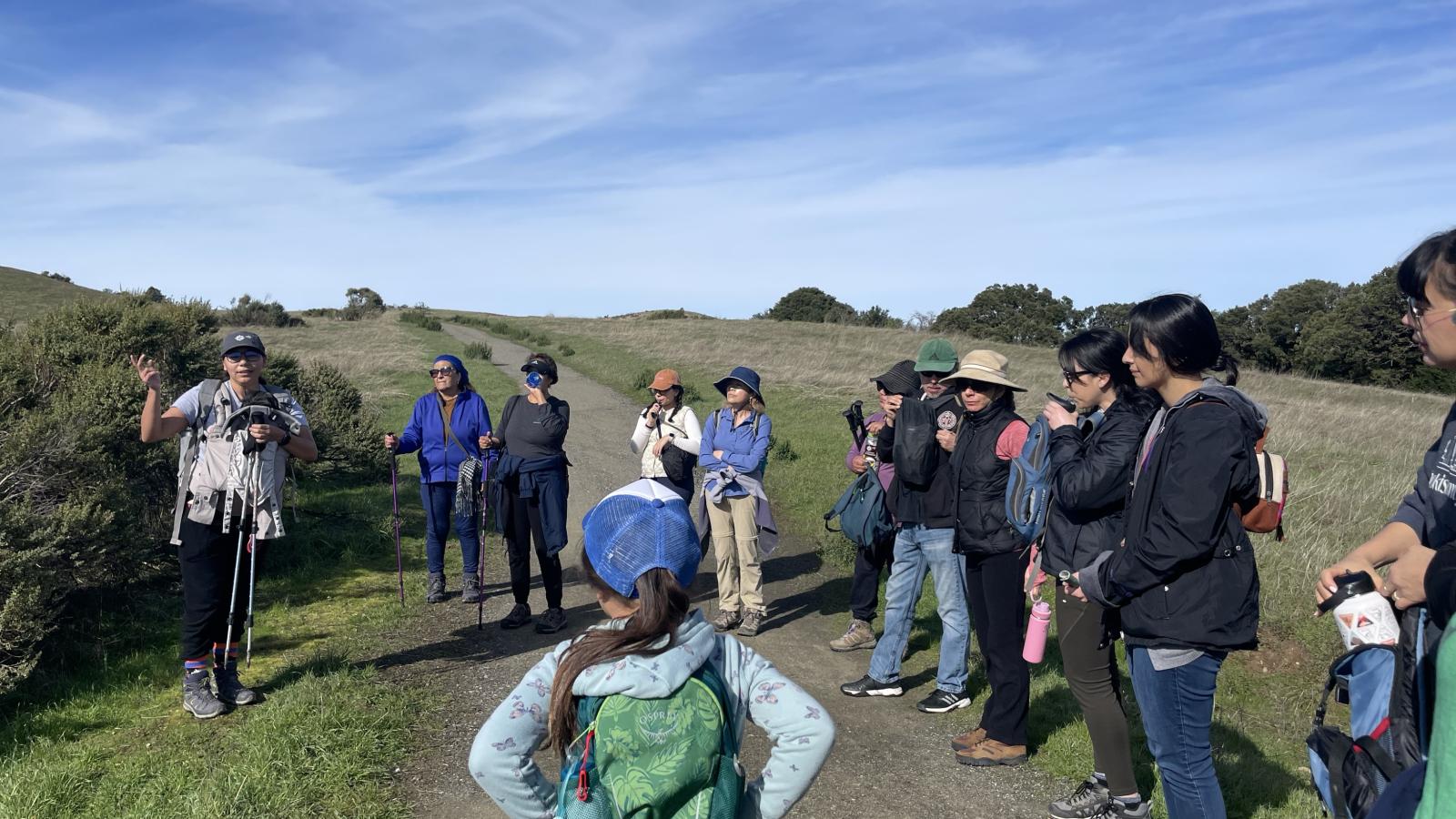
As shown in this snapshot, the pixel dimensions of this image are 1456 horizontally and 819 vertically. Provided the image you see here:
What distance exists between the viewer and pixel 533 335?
134 feet

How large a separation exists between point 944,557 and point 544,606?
353 centimetres

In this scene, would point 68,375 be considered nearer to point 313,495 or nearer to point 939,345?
point 313,495

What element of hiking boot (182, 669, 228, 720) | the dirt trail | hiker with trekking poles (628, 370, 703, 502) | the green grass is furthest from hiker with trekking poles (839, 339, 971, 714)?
hiking boot (182, 669, 228, 720)

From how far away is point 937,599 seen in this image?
561 centimetres

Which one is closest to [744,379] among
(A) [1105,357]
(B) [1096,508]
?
(A) [1105,357]

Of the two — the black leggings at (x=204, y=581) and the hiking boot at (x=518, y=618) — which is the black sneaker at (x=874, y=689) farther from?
the black leggings at (x=204, y=581)

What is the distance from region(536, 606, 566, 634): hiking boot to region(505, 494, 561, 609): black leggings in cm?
4

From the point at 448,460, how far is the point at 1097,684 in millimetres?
5226

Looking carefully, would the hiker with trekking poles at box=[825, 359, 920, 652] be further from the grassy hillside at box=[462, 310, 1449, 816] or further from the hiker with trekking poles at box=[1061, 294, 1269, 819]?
the hiker with trekking poles at box=[1061, 294, 1269, 819]

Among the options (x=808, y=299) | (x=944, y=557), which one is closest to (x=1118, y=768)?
(x=944, y=557)

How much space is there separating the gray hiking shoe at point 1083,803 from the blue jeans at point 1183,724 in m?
0.95

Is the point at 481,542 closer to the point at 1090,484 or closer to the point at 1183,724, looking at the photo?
the point at 1090,484

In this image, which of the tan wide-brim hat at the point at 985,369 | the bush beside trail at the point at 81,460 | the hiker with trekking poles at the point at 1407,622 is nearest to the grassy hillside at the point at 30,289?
the bush beside trail at the point at 81,460

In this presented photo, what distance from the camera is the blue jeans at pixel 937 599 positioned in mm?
5410
